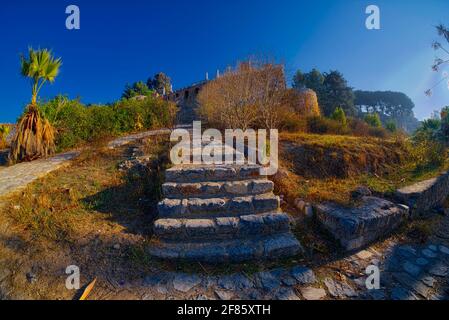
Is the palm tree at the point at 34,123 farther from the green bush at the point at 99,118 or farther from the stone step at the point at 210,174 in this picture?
the stone step at the point at 210,174

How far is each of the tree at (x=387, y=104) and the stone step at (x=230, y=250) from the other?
62993 millimetres

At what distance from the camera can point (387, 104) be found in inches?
2240

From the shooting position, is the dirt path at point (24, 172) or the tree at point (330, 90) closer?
the dirt path at point (24, 172)

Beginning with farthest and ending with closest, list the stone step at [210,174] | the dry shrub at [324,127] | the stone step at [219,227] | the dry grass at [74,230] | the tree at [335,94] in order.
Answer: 1. the tree at [335,94]
2. the dry shrub at [324,127]
3. the stone step at [210,174]
4. the stone step at [219,227]
5. the dry grass at [74,230]

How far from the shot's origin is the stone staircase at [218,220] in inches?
102

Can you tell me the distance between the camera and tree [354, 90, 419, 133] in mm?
55781

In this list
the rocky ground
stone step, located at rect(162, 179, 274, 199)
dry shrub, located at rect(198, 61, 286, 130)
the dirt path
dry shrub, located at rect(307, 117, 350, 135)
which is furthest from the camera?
dry shrub, located at rect(307, 117, 350, 135)

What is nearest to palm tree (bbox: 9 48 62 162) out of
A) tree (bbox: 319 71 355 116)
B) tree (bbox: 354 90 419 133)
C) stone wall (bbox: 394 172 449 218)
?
stone wall (bbox: 394 172 449 218)

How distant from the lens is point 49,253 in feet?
8.04

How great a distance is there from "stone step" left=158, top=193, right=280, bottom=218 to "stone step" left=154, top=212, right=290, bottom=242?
0.15 metres

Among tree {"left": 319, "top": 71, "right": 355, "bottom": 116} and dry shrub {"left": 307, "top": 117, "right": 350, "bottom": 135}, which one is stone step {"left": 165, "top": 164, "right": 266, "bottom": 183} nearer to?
dry shrub {"left": 307, "top": 117, "right": 350, "bottom": 135}

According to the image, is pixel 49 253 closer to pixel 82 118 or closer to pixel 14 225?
pixel 14 225

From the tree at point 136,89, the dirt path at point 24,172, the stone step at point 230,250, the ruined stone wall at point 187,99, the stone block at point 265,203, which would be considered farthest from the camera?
the tree at point 136,89

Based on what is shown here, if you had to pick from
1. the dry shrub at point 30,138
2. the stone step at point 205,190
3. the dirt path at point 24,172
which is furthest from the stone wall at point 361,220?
the dry shrub at point 30,138
